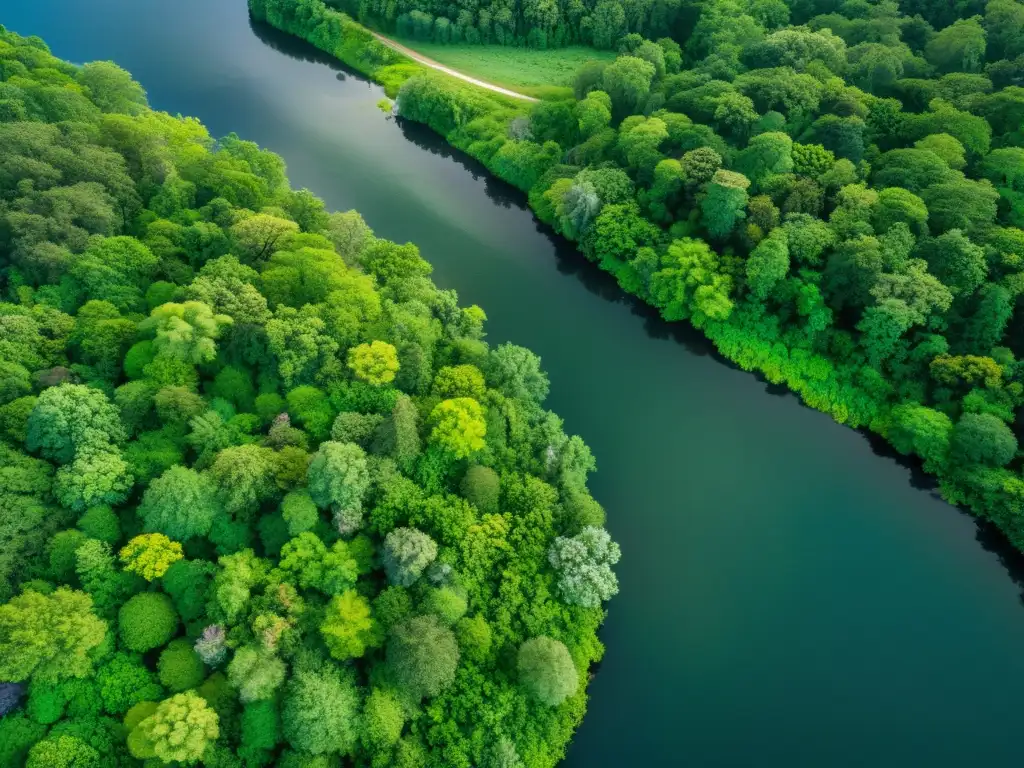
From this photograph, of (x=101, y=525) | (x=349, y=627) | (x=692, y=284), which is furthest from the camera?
(x=692, y=284)

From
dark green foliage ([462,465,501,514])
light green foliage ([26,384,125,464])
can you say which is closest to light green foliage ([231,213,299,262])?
light green foliage ([26,384,125,464])

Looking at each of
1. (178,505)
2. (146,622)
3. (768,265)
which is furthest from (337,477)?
(768,265)

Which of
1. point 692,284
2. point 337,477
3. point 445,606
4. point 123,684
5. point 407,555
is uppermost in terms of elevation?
point 692,284

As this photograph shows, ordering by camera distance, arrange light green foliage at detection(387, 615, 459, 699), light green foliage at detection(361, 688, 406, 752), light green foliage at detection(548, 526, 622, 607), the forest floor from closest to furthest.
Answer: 1. light green foliage at detection(361, 688, 406, 752)
2. light green foliage at detection(387, 615, 459, 699)
3. light green foliage at detection(548, 526, 622, 607)
4. the forest floor

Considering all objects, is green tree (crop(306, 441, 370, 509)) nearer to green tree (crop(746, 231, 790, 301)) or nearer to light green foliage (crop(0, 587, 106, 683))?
light green foliage (crop(0, 587, 106, 683))

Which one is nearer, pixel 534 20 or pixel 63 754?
pixel 63 754

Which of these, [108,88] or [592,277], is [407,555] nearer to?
[592,277]

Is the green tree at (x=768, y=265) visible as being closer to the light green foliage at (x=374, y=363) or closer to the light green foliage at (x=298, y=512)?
the light green foliage at (x=374, y=363)

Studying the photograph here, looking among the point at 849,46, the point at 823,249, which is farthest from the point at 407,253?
the point at 849,46
